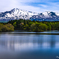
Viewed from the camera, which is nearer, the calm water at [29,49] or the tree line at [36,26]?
the calm water at [29,49]

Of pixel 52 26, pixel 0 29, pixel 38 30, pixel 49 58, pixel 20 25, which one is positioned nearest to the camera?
pixel 49 58

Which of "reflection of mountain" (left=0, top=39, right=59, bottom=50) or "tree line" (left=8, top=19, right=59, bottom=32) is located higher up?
"reflection of mountain" (left=0, top=39, right=59, bottom=50)

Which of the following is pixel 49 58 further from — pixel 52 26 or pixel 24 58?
pixel 52 26

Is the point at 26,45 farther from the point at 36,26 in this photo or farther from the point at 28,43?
the point at 36,26

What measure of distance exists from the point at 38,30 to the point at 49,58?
151ft

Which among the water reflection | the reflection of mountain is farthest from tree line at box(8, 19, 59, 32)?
the reflection of mountain

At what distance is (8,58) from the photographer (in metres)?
11.4

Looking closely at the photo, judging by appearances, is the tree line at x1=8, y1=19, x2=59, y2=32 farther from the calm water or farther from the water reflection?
the calm water

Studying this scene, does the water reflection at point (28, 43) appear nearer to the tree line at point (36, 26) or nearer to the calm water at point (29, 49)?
the calm water at point (29, 49)

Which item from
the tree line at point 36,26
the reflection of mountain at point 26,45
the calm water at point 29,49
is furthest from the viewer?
the tree line at point 36,26

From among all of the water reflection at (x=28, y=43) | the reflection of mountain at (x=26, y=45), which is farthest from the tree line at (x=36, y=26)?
the reflection of mountain at (x=26, y=45)

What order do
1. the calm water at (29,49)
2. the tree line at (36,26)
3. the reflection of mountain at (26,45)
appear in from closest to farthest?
the calm water at (29,49) < the reflection of mountain at (26,45) < the tree line at (36,26)

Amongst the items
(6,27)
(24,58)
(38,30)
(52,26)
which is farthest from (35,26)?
(24,58)

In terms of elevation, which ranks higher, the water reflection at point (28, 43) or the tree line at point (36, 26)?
the water reflection at point (28, 43)
